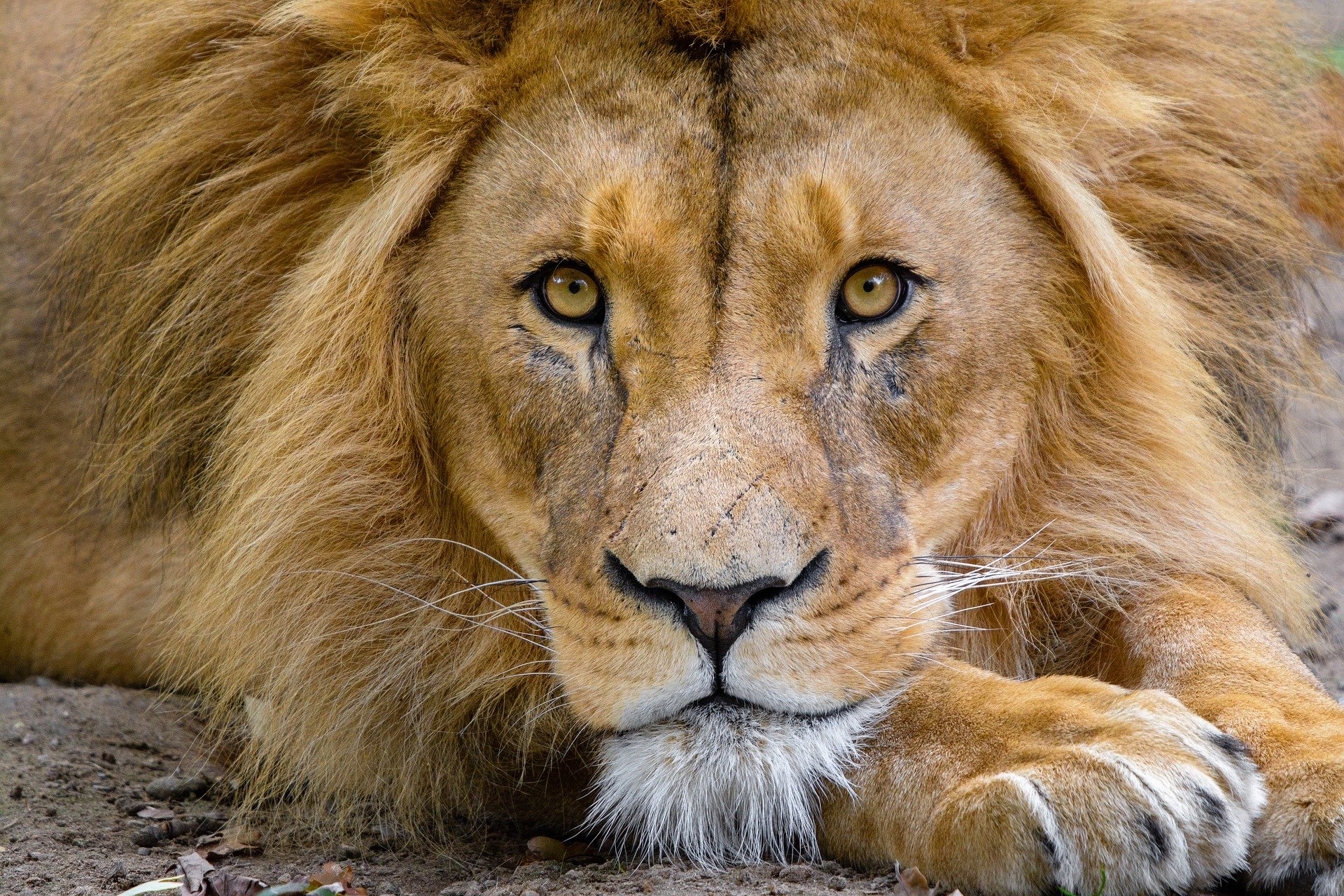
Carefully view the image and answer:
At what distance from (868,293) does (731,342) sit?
0.24m

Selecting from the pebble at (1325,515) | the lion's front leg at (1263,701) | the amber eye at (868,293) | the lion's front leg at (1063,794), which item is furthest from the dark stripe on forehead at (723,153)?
the pebble at (1325,515)

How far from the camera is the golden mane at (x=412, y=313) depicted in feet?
7.89

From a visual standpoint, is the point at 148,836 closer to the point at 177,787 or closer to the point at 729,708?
the point at 177,787

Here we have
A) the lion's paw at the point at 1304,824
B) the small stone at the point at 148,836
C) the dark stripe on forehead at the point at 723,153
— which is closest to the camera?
the lion's paw at the point at 1304,824

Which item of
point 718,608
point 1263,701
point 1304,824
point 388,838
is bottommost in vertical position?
point 388,838

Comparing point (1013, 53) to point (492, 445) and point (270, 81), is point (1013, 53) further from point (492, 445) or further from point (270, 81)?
point (270, 81)

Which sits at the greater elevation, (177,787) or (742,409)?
(742,409)

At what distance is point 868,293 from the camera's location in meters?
2.29

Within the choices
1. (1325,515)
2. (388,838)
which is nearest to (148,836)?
(388,838)

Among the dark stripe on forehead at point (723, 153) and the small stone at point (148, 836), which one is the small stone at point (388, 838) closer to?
the small stone at point (148, 836)

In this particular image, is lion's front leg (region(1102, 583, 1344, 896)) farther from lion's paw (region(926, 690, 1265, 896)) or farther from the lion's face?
the lion's face

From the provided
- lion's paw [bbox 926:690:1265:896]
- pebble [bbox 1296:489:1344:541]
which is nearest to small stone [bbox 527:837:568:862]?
lion's paw [bbox 926:690:1265:896]

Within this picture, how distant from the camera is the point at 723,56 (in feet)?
7.61

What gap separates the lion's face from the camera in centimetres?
210
